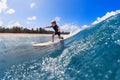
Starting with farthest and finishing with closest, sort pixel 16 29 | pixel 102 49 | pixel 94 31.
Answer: pixel 16 29 → pixel 94 31 → pixel 102 49

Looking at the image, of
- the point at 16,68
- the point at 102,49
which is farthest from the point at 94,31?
the point at 16,68

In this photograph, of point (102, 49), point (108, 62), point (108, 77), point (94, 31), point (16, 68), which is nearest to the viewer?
point (108, 77)

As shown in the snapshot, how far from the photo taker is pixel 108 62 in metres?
8.07

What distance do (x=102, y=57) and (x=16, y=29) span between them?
147ft

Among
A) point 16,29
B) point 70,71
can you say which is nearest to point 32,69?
point 70,71

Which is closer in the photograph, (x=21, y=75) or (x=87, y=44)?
(x=21, y=75)

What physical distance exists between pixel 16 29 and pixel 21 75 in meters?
43.5

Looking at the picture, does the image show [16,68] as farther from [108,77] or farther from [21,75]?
[108,77]

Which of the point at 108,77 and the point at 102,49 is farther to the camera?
the point at 102,49

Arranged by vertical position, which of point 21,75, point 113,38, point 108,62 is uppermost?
point 113,38

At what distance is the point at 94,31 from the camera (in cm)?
1162

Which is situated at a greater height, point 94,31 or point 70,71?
point 94,31

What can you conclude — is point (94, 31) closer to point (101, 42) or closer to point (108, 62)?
point (101, 42)

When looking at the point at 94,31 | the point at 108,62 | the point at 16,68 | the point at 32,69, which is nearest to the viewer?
the point at 108,62
